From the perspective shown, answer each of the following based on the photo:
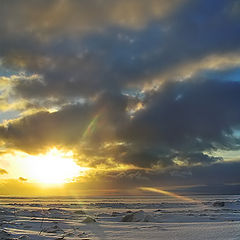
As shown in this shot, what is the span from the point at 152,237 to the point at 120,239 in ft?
6.05

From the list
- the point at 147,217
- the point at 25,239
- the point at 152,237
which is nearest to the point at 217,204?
the point at 147,217

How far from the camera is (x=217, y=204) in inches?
2133

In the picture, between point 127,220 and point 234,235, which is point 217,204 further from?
point 234,235

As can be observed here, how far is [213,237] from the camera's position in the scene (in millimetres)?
15359

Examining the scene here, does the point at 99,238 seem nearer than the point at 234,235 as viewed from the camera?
No

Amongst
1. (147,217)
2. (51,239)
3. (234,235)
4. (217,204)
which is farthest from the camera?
(217,204)

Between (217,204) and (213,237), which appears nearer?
(213,237)

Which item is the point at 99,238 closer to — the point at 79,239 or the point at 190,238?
the point at 79,239

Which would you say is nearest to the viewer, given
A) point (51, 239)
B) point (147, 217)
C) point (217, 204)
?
point (51, 239)

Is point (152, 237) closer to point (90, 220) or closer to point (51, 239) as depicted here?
point (51, 239)

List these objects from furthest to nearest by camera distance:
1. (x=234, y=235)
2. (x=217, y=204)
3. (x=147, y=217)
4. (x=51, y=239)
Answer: (x=217, y=204) < (x=147, y=217) < (x=51, y=239) < (x=234, y=235)

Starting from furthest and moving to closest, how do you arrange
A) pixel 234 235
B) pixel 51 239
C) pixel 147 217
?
pixel 147 217 → pixel 51 239 → pixel 234 235

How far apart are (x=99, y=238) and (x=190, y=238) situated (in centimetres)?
528

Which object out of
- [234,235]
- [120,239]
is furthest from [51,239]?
[234,235]
